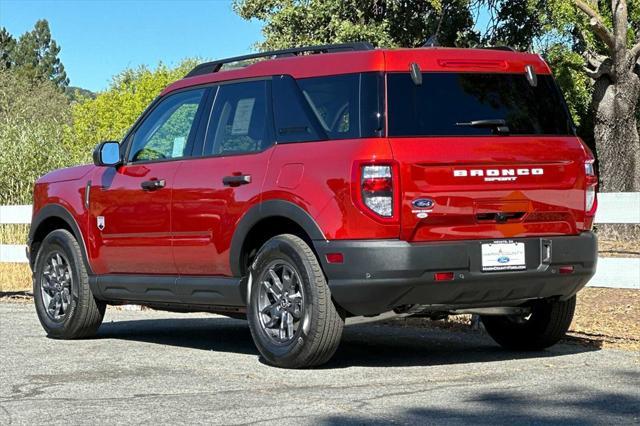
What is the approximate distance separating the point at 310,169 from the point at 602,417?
2.45 metres

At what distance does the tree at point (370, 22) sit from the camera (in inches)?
1091

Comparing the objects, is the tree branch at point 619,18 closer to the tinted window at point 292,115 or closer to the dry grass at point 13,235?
the dry grass at point 13,235

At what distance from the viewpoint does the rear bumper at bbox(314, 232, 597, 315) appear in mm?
7246

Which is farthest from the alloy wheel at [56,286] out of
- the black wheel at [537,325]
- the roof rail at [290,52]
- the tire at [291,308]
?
the black wheel at [537,325]

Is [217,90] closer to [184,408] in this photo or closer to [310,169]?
[310,169]

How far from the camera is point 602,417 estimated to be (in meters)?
6.00

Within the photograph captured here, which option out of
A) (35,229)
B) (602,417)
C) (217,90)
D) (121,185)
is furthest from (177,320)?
(602,417)

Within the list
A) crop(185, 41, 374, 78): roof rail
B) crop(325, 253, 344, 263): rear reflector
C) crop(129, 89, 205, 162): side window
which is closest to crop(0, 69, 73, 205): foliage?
crop(129, 89, 205, 162): side window

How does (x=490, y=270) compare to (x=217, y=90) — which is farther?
(x=217, y=90)

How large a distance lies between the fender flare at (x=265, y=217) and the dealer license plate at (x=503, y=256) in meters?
0.99

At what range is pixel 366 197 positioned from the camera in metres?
7.23

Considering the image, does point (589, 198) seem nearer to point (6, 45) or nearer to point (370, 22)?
point (370, 22)

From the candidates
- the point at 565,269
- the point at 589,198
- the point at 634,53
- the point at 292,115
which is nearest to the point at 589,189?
the point at 589,198

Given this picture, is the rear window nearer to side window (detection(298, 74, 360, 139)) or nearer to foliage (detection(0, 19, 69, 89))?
side window (detection(298, 74, 360, 139))
